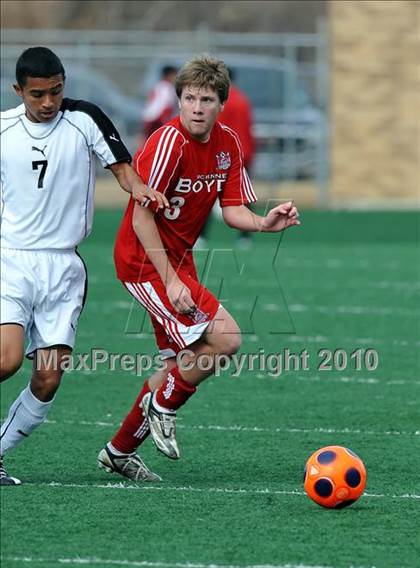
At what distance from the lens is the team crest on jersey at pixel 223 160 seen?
6875 mm

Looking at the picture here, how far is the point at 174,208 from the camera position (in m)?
6.84

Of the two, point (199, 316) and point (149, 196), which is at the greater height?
point (149, 196)

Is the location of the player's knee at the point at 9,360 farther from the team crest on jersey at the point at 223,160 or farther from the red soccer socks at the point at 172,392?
the team crest on jersey at the point at 223,160

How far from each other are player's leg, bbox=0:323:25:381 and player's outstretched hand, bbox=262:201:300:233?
1.30 meters

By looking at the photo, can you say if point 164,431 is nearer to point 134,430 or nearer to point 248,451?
point 134,430

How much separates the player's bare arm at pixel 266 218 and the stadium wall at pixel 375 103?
19153 mm

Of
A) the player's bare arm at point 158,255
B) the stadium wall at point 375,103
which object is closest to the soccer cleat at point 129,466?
the player's bare arm at point 158,255

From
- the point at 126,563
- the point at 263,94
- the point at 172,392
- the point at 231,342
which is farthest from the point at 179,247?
the point at 263,94

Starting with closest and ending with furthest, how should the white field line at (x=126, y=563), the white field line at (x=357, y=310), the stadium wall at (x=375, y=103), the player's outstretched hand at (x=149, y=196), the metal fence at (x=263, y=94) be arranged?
the white field line at (x=126, y=563), the player's outstretched hand at (x=149, y=196), the white field line at (x=357, y=310), the stadium wall at (x=375, y=103), the metal fence at (x=263, y=94)

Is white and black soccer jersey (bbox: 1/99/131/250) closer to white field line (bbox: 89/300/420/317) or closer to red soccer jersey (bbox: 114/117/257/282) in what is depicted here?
red soccer jersey (bbox: 114/117/257/282)

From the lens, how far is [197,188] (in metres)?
→ 6.84

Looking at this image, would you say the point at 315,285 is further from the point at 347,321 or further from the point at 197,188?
the point at 197,188

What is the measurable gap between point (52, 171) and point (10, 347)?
0.82 meters

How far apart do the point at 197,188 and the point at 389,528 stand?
194 centimetres
